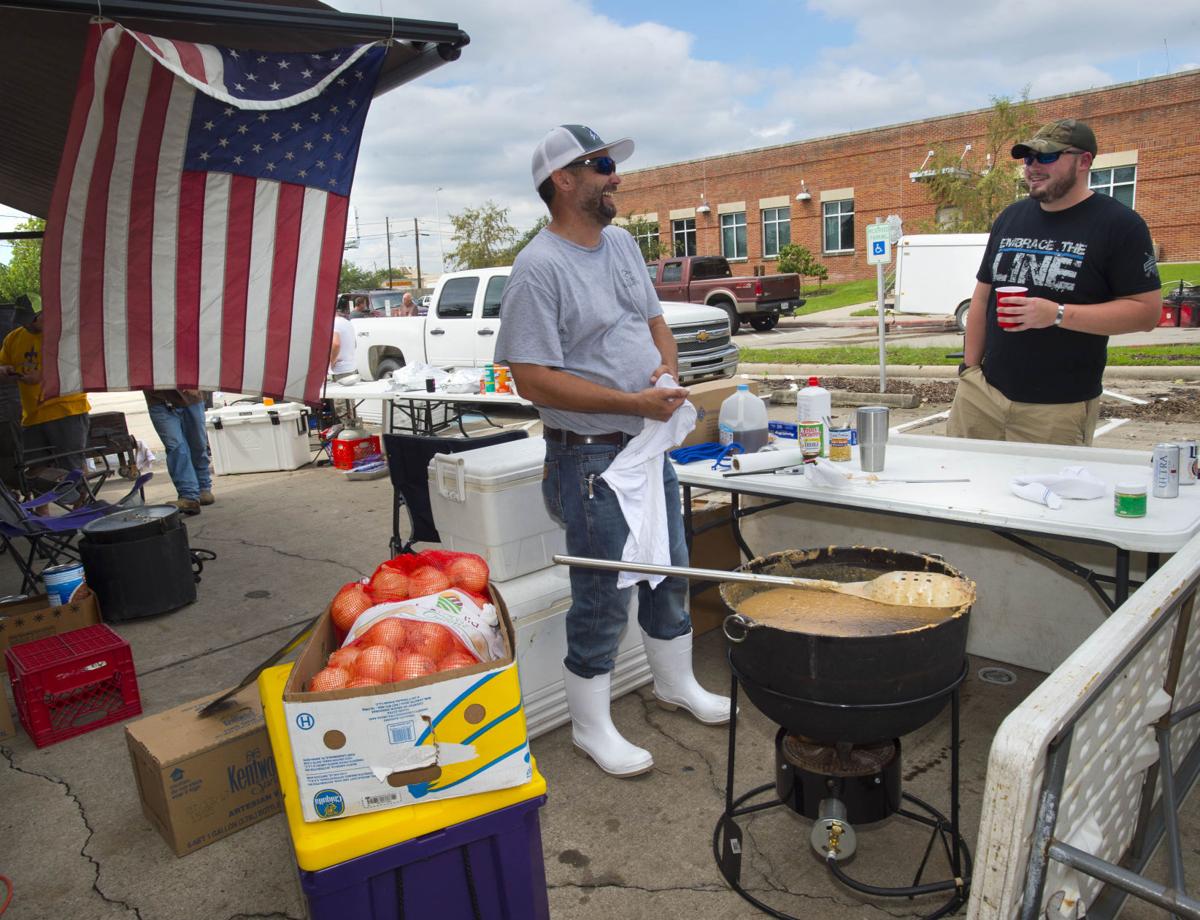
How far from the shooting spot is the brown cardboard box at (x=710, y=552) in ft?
12.9

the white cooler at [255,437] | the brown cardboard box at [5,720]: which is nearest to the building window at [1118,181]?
the white cooler at [255,437]

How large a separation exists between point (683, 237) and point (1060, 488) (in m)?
32.6

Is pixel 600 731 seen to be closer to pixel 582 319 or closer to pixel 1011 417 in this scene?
pixel 582 319

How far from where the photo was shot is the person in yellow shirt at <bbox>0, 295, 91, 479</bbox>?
6246 millimetres

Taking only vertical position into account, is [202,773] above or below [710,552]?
below

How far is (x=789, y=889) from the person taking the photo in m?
2.31

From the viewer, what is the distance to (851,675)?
6.05 feet

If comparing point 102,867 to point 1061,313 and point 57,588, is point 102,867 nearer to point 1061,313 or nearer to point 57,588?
point 57,588

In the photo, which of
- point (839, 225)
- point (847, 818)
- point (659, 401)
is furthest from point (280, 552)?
point (839, 225)

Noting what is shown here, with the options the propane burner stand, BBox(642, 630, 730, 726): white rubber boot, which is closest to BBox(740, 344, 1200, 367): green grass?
BBox(642, 630, 730, 726): white rubber boot

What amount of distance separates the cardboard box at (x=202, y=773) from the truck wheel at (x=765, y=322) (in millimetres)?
19036

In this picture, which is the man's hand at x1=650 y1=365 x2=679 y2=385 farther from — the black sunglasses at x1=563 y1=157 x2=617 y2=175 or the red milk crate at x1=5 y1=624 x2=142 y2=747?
the red milk crate at x1=5 y1=624 x2=142 y2=747

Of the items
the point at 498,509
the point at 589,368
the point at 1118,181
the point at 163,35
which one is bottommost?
the point at 498,509

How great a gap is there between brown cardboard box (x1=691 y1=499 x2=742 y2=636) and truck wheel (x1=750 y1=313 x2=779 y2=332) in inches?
680
